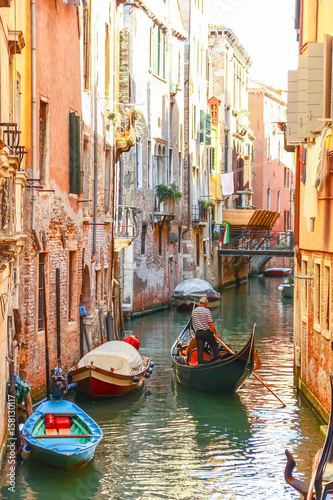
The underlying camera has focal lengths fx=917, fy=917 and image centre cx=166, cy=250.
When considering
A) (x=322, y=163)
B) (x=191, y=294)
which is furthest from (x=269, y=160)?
(x=322, y=163)

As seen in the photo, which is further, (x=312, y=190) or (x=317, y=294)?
(x=317, y=294)

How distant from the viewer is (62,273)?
14.4m

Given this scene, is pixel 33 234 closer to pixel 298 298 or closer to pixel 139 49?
pixel 298 298

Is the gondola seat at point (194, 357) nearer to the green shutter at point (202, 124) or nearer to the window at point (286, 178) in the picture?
the green shutter at point (202, 124)

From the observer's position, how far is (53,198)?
Result: 13719 mm

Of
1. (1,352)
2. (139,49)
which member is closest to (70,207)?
(1,352)

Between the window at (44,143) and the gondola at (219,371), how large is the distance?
399 centimetres

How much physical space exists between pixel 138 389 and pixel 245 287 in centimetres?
2972

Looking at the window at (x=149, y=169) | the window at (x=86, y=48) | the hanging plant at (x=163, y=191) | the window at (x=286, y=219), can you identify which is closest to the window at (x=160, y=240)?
the hanging plant at (x=163, y=191)

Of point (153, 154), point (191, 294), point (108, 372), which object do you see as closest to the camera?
point (108, 372)

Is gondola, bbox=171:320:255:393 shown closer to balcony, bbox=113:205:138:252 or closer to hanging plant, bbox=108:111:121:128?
hanging plant, bbox=108:111:121:128

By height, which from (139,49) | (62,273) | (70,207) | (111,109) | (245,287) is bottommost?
(245,287)

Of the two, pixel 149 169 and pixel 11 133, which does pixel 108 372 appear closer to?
pixel 11 133

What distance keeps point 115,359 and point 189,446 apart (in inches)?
120
